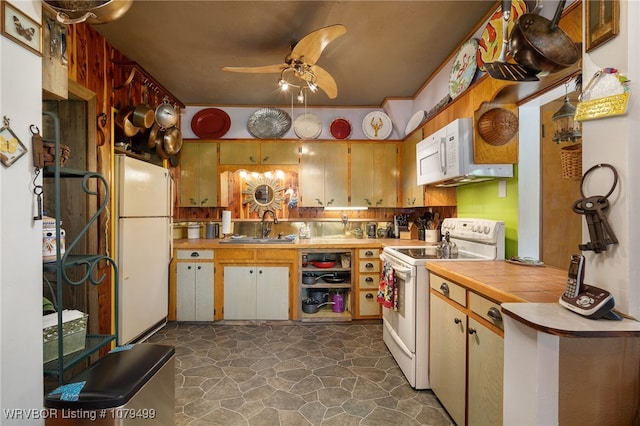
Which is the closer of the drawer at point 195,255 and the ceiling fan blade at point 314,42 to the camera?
the ceiling fan blade at point 314,42

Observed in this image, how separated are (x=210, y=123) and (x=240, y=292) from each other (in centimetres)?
229

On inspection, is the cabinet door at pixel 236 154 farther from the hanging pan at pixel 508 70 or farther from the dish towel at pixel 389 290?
the hanging pan at pixel 508 70

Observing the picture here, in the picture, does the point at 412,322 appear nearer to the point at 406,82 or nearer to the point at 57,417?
the point at 57,417

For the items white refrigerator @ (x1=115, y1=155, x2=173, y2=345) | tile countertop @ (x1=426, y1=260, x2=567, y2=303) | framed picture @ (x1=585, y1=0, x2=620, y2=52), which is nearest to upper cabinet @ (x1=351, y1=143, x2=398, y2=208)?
tile countertop @ (x1=426, y1=260, x2=567, y2=303)

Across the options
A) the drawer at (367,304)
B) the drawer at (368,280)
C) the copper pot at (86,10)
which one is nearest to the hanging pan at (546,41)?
the copper pot at (86,10)

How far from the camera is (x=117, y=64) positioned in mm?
2684

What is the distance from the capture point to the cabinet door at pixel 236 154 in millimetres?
3887

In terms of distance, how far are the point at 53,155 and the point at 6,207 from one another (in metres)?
0.30

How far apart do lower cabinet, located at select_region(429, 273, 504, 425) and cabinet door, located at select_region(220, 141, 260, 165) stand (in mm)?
2770

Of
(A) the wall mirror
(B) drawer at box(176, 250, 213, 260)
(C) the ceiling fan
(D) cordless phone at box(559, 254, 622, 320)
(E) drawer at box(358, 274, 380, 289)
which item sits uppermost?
(C) the ceiling fan

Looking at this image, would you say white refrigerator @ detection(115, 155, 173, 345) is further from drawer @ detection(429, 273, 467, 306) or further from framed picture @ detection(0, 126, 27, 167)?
drawer @ detection(429, 273, 467, 306)

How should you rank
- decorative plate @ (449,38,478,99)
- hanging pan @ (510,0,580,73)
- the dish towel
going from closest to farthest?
hanging pan @ (510,0,580,73) < decorative plate @ (449,38,478,99) < the dish towel

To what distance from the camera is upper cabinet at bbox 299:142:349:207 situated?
12.7 ft

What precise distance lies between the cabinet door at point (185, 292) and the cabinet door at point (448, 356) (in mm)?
2626
